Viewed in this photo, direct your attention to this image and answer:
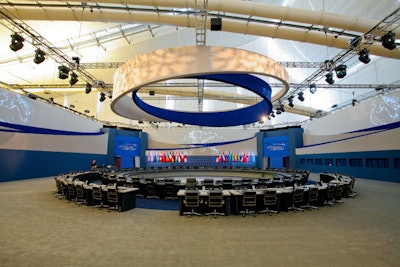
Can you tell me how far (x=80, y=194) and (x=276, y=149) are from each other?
856 inches

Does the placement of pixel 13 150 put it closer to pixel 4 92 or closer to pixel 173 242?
pixel 4 92

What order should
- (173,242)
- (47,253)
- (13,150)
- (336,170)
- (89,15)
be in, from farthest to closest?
(336,170) < (13,150) < (89,15) < (173,242) < (47,253)

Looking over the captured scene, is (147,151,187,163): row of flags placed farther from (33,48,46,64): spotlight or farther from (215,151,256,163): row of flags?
(33,48,46,64): spotlight

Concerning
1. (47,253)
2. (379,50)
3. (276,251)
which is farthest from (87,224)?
(379,50)

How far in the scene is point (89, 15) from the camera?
31.6 ft

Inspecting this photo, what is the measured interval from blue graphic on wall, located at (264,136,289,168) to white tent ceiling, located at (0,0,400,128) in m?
2.55

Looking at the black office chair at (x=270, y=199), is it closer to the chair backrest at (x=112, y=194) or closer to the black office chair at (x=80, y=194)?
the chair backrest at (x=112, y=194)

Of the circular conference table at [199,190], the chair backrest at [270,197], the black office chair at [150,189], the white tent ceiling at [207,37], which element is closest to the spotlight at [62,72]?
the white tent ceiling at [207,37]

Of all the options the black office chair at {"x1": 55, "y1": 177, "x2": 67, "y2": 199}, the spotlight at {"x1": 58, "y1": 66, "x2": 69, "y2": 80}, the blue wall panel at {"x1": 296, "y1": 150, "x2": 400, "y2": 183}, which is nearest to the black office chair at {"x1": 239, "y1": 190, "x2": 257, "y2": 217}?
the black office chair at {"x1": 55, "y1": 177, "x2": 67, "y2": 199}

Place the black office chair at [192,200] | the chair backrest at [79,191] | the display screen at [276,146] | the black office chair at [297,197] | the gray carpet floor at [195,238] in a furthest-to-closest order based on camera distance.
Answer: the display screen at [276,146] → the chair backrest at [79,191] → the black office chair at [297,197] → the black office chair at [192,200] → the gray carpet floor at [195,238]

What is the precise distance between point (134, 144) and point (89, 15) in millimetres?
17451

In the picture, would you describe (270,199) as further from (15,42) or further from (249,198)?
(15,42)

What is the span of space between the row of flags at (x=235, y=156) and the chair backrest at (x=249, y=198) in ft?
65.0

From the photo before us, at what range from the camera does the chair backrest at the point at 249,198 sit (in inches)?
259
